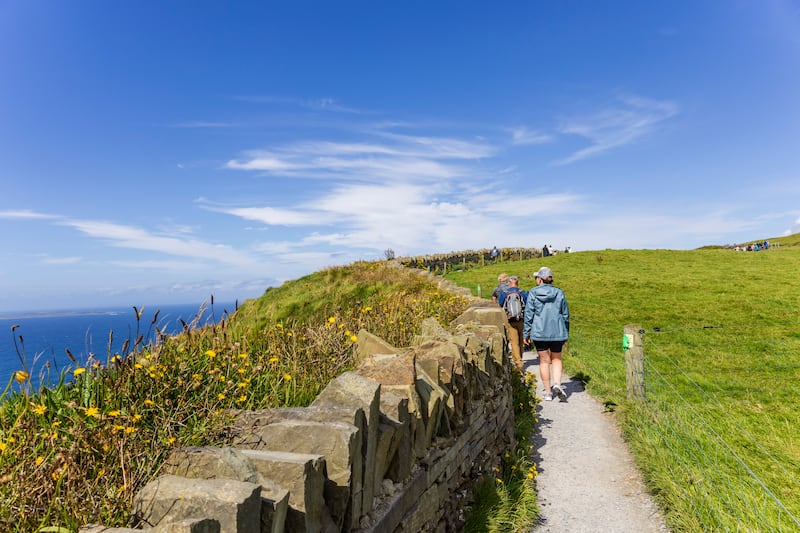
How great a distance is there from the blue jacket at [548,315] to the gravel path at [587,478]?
1355 millimetres

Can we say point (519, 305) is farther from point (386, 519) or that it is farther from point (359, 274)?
point (359, 274)

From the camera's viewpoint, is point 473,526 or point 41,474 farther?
point 473,526

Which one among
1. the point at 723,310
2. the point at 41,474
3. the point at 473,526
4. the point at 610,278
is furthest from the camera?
the point at 610,278

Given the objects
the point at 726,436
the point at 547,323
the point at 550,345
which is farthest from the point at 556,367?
the point at 726,436

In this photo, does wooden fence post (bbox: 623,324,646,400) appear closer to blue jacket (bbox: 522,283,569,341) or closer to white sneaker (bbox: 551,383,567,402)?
blue jacket (bbox: 522,283,569,341)

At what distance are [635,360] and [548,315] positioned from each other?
1480mm

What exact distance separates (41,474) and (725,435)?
7.67 m

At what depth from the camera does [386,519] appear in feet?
9.29

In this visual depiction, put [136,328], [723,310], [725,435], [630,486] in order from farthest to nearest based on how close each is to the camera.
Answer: [723,310] → [725,435] → [630,486] → [136,328]

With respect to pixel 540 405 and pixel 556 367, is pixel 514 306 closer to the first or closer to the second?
pixel 556 367

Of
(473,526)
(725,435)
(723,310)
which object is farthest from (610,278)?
(473,526)

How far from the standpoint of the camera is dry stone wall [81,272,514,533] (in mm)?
1807

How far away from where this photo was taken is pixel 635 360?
7.43 metres

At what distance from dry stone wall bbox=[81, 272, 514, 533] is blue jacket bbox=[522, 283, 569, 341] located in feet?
11.7
